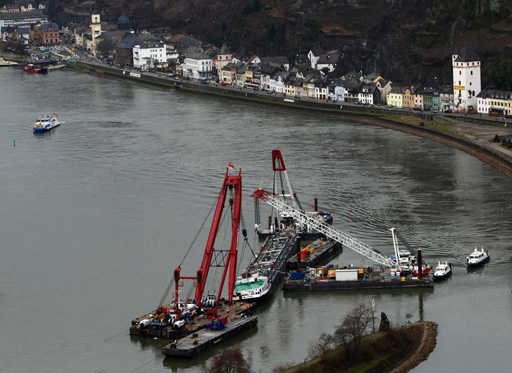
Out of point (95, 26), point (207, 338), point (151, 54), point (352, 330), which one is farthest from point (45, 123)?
point (95, 26)

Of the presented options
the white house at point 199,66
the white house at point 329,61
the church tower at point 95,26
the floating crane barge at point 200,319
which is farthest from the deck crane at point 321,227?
the church tower at point 95,26

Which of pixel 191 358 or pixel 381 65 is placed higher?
pixel 381 65

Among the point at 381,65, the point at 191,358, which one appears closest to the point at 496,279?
the point at 191,358

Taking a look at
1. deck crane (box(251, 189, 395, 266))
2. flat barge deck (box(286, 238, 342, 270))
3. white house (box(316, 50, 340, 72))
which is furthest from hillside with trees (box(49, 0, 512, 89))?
flat barge deck (box(286, 238, 342, 270))

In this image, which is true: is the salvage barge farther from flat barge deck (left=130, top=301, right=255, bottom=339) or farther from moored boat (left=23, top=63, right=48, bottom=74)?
moored boat (left=23, top=63, right=48, bottom=74)

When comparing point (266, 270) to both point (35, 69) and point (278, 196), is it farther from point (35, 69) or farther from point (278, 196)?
point (35, 69)

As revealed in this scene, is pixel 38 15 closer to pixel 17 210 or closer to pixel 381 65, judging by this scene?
pixel 381 65

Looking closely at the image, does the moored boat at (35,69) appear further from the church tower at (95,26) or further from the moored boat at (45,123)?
the moored boat at (45,123)
